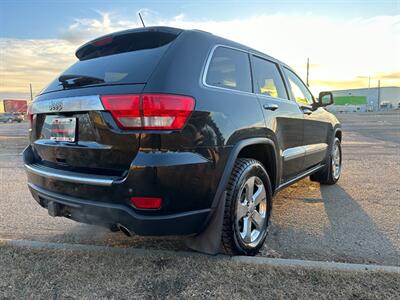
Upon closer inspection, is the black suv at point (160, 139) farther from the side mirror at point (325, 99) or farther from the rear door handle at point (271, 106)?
the side mirror at point (325, 99)

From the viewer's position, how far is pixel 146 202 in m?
2.36

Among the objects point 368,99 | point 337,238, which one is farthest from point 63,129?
point 368,99

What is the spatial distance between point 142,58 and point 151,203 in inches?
43.9

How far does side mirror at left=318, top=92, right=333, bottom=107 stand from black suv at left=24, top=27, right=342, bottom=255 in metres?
1.95

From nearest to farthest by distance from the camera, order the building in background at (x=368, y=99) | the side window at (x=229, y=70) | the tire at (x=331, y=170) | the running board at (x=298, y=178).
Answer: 1. the side window at (x=229, y=70)
2. the running board at (x=298, y=178)
3. the tire at (x=331, y=170)
4. the building in background at (x=368, y=99)

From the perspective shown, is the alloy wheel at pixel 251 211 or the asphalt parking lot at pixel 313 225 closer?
the alloy wheel at pixel 251 211

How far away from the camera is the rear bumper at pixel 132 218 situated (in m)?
2.40

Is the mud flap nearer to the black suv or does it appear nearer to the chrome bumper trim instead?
the black suv

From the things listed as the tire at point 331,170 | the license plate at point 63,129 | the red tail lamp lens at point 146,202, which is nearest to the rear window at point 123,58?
the license plate at point 63,129

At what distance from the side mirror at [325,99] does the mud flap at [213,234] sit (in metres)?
3.09

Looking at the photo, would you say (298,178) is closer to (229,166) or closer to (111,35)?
(229,166)

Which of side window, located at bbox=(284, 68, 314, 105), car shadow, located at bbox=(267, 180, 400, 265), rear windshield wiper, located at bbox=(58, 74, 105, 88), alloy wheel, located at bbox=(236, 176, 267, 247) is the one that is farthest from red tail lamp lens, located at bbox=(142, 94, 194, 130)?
side window, located at bbox=(284, 68, 314, 105)

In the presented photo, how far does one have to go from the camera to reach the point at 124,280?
8.75 feet

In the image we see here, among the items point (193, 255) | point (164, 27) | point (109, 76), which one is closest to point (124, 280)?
point (193, 255)
